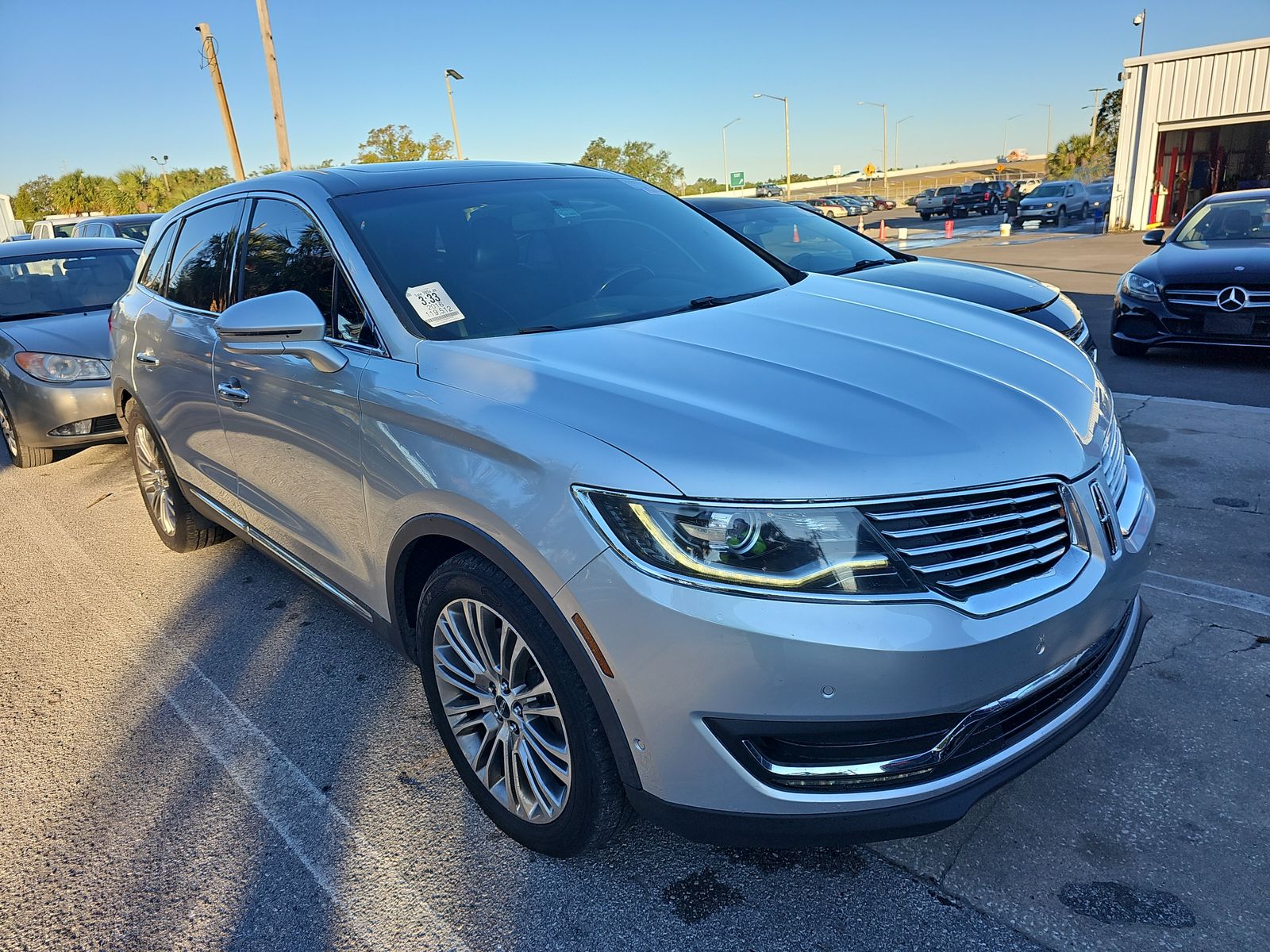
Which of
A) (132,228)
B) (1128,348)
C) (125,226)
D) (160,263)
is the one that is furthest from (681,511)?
(132,228)

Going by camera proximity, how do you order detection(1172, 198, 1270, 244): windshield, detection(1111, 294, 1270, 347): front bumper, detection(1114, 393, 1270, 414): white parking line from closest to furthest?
detection(1114, 393, 1270, 414): white parking line
detection(1111, 294, 1270, 347): front bumper
detection(1172, 198, 1270, 244): windshield

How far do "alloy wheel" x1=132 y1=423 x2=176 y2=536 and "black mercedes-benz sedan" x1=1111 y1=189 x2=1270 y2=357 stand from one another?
7.34 m

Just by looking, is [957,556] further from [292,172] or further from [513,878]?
[292,172]

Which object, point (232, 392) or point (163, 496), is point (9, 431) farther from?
point (232, 392)

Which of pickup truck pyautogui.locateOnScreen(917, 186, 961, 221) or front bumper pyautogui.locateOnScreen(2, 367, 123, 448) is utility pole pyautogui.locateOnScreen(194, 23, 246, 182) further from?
pickup truck pyautogui.locateOnScreen(917, 186, 961, 221)

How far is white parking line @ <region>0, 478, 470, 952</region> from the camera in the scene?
7.23 feet

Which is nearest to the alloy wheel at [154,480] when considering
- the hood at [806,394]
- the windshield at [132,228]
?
the hood at [806,394]

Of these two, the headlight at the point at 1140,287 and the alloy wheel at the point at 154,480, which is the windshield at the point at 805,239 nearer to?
the headlight at the point at 1140,287

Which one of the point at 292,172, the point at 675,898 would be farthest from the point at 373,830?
the point at 292,172

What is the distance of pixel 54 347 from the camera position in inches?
251

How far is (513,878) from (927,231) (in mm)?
32120

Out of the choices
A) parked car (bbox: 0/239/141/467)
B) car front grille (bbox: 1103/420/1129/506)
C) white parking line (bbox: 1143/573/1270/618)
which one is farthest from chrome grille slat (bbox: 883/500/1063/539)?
parked car (bbox: 0/239/141/467)

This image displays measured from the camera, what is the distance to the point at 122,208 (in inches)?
2149

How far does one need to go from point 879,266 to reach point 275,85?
1601 cm
